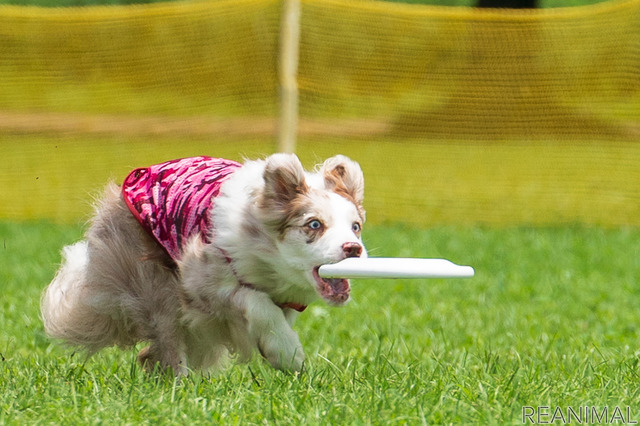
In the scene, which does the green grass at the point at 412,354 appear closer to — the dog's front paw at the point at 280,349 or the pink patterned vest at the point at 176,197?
the dog's front paw at the point at 280,349

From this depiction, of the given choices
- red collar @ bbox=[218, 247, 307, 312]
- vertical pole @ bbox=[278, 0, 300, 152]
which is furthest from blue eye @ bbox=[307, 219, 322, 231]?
vertical pole @ bbox=[278, 0, 300, 152]

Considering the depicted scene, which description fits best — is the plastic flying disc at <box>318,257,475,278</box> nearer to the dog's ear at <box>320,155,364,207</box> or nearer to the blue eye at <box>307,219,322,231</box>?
the blue eye at <box>307,219,322,231</box>

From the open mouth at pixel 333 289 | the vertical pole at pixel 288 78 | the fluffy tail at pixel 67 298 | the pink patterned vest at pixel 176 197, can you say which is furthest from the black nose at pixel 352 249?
the vertical pole at pixel 288 78

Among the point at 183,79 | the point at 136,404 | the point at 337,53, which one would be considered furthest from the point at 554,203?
the point at 136,404

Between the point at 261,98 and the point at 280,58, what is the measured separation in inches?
26.0

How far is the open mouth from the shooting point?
13.8 ft

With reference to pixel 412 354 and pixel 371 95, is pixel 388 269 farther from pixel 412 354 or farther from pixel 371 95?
pixel 371 95

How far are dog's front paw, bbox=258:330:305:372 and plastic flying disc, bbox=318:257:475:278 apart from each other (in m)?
0.43

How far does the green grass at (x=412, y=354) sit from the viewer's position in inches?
152

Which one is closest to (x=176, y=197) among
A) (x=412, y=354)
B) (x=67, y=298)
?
(x=67, y=298)

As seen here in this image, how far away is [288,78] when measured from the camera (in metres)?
11.3

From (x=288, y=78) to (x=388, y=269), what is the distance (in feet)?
24.6

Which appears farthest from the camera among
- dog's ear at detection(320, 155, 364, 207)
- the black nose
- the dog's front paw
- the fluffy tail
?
the fluffy tail

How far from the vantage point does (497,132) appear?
1262 cm
